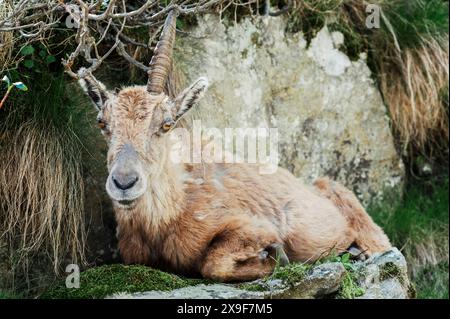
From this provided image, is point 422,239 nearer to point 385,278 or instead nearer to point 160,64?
point 385,278

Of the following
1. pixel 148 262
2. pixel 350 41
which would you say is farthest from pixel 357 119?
pixel 148 262

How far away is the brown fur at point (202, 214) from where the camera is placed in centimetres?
703

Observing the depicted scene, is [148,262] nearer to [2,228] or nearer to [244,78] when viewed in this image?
[2,228]

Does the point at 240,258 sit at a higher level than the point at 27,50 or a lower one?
lower

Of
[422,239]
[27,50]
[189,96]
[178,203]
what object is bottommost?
[422,239]

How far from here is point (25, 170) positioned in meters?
7.86

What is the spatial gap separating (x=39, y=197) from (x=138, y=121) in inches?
62.4

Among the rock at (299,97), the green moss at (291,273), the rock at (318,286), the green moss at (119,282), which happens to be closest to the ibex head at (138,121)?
the green moss at (119,282)

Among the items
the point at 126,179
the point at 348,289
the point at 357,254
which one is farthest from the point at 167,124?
the point at 357,254

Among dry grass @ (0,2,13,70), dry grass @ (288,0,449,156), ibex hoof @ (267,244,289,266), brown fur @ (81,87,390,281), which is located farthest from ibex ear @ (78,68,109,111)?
dry grass @ (288,0,449,156)

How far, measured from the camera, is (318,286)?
6477mm
